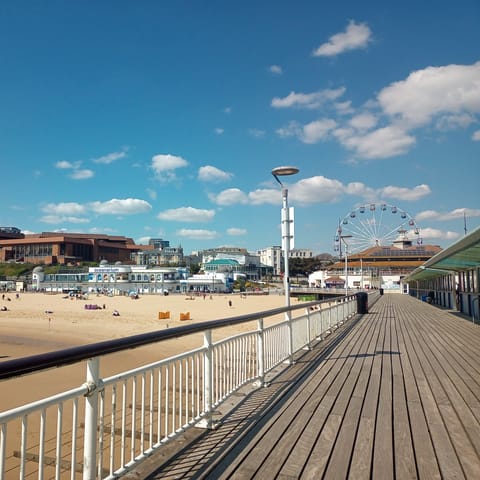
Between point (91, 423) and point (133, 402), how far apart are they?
373 millimetres

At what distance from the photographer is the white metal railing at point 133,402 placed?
216 centimetres

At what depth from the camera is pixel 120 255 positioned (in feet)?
475

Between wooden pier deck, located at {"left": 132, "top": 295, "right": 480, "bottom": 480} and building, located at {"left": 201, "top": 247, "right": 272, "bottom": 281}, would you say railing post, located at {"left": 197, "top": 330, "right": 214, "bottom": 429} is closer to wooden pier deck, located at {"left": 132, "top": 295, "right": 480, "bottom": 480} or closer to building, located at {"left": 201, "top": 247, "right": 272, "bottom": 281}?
wooden pier deck, located at {"left": 132, "top": 295, "right": 480, "bottom": 480}

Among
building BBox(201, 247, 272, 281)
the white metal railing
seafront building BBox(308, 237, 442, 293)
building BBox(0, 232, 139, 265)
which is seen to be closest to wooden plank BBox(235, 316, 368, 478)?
the white metal railing

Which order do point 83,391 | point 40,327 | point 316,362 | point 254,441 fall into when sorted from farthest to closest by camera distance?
point 40,327 < point 316,362 < point 254,441 < point 83,391

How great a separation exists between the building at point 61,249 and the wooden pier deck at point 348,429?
126m

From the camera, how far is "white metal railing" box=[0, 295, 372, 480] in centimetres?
216

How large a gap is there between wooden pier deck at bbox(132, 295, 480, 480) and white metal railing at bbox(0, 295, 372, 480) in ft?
0.87

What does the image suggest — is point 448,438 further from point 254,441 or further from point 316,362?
point 316,362

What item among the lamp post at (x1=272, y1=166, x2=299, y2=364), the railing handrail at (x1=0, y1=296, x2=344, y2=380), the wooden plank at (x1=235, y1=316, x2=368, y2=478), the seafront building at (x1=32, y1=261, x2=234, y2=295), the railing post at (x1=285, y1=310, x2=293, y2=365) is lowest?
the seafront building at (x1=32, y1=261, x2=234, y2=295)

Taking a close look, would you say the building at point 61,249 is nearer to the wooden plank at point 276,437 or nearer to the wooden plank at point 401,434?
the wooden plank at point 276,437

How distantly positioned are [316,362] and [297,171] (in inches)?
144

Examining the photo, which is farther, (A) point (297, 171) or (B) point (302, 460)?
(A) point (297, 171)

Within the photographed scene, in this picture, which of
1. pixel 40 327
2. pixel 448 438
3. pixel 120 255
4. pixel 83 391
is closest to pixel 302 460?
pixel 448 438
